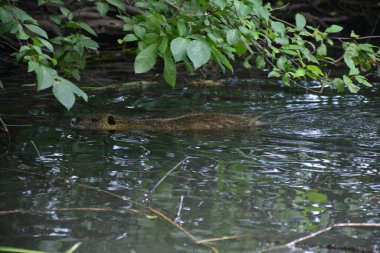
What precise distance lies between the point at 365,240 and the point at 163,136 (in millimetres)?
3594

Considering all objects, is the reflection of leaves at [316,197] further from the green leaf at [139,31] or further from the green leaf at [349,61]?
the green leaf at [139,31]

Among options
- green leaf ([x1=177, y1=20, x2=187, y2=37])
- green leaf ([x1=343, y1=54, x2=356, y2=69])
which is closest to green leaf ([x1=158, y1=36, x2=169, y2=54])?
green leaf ([x1=177, y1=20, x2=187, y2=37])

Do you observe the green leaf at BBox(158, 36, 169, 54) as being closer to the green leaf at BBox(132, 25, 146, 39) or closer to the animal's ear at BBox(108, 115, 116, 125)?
the green leaf at BBox(132, 25, 146, 39)

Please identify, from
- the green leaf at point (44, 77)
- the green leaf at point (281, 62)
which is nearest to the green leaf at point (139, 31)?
the green leaf at point (44, 77)

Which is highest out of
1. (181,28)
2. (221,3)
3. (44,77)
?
(221,3)

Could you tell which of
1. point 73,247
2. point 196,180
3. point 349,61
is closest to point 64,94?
point 73,247

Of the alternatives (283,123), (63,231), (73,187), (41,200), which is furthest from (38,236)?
(283,123)

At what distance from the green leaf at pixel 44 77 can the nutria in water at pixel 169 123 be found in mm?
3162

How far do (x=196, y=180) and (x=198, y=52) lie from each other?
139cm

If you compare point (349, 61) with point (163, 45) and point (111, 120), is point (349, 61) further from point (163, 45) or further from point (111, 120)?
point (111, 120)

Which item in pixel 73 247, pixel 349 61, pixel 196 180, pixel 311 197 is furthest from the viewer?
pixel 349 61

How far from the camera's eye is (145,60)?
15.7 feet

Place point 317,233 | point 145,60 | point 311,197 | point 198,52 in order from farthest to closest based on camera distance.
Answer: point 311,197 → point 145,60 → point 198,52 → point 317,233

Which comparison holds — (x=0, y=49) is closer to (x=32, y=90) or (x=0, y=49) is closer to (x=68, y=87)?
(x=32, y=90)
